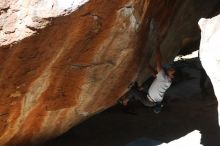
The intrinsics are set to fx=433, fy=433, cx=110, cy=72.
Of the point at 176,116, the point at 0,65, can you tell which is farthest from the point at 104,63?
the point at 176,116

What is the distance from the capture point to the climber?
8.73 metres

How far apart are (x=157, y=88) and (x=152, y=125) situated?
6.28 feet

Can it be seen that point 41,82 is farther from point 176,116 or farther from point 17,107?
point 176,116

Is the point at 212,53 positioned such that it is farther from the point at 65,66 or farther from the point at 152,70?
the point at 65,66

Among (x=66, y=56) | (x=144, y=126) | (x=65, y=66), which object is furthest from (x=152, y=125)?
(x=66, y=56)

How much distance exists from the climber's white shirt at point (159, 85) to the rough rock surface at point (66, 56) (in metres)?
0.42

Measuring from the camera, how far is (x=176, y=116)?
36.3 feet

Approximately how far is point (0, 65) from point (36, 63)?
1.86ft

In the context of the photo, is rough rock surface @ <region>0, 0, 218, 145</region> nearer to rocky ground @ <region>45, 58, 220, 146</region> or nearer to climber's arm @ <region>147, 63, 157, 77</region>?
climber's arm @ <region>147, 63, 157, 77</region>

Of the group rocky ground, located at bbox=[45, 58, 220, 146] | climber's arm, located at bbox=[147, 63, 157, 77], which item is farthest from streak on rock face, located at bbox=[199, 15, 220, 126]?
rocky ground, located at bbox=[45, 58, 220, 146]

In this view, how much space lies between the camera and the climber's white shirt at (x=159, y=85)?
873 cm

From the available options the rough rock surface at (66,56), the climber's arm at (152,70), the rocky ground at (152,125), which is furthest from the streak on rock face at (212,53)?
the rocky ground at (152,125)

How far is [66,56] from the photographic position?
6934 millimetres

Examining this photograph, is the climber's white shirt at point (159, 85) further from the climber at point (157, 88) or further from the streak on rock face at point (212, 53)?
the streak on rock face at point (212, 53)
